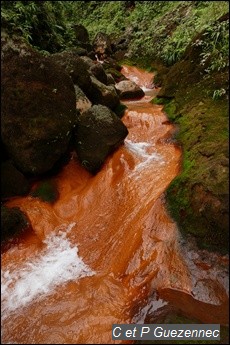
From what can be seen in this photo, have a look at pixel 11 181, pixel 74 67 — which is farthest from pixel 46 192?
pixel 74 67

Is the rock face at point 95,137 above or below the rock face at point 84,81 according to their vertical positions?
below

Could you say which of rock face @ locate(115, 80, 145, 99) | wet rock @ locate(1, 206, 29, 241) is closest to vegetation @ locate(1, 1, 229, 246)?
rock face @ locate(115, 80, 145, 99)

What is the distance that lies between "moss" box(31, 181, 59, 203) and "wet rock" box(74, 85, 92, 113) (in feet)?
8.00

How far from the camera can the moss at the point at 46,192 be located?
23.0ft

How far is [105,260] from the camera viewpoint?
559 centimetres

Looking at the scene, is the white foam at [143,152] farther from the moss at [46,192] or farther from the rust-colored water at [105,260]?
the moss at [46,192]

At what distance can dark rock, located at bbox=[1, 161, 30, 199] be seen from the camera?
688 cm

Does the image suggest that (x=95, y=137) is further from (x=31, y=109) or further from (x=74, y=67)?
(x=74, y=67)

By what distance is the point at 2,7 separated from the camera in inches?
399

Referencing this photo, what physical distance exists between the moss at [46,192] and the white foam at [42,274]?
3.86 ft

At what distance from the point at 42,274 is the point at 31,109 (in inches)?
141

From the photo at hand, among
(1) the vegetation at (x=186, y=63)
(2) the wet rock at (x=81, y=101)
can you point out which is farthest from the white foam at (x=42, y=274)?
(2) the wet rock at (x=81, y=101)

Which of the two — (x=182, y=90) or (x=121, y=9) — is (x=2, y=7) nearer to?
(x=182, y=90)

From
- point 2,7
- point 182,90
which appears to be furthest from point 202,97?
point 2,7
